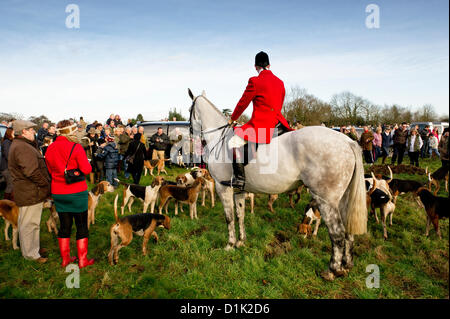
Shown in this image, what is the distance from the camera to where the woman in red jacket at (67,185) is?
151 inches

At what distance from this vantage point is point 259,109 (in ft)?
13.4

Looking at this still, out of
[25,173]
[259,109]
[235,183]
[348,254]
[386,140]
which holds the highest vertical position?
[259,109]

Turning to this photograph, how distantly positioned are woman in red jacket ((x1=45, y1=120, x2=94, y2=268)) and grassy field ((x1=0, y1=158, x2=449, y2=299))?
63 cm

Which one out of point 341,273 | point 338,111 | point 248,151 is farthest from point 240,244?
point 338,111

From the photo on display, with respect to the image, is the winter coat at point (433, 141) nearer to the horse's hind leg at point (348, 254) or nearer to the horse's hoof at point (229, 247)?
the horse's hind leg at point (348, 254)

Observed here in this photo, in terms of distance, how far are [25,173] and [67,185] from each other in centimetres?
96

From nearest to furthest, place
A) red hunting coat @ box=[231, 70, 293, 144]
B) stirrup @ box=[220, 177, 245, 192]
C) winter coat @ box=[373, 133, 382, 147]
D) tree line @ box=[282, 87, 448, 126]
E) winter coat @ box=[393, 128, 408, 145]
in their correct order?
red hunting coat @ box=[231, 70, 293, 144]
stirrup @ box=[220, 177, 245, 192]
winter coat @ box=[393, 128, 408, 145]
winter coat @ box=[373, 133, 382, 147]
tree line @ box=[282, 87, 448, 126]

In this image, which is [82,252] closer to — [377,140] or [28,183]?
[28,183]

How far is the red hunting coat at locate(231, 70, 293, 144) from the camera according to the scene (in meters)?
4.01

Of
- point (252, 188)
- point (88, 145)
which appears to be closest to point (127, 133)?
point (88, 145)

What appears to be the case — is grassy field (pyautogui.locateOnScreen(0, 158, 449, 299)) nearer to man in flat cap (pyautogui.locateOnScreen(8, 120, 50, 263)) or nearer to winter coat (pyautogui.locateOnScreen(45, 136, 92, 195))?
man in flat cap (pyautogui.locateOnScreen(8, 120, 50, 263))

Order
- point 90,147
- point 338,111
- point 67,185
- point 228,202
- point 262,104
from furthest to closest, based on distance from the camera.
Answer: point 338,111 → point 90,147 → point 228,202 → point 262,104 → point 67,185

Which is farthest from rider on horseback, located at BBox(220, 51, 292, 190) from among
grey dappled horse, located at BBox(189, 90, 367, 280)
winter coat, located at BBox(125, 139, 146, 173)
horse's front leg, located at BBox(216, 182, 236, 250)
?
winter coat, located at BBox(125, 139, 146, 173)

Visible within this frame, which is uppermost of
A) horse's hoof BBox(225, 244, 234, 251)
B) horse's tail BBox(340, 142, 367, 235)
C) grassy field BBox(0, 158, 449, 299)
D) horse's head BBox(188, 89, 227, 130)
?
horse's head BBox(188, 89, 227, 130)
